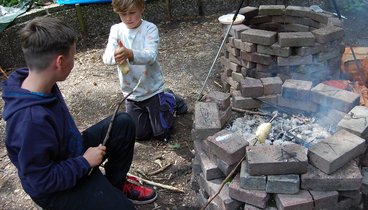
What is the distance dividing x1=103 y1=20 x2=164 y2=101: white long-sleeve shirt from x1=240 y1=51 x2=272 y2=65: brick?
866 millimetres

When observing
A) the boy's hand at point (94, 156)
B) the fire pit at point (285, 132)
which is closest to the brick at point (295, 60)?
the fire pit at point (285, 132)

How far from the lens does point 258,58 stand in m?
3.62

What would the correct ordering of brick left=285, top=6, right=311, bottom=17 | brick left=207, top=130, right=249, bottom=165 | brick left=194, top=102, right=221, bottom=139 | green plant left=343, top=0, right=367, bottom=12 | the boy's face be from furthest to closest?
green plant left=343, top=0, right=367, bottom=12, brick left=285, top=6, right=311, bottom=17, the boy's face, brick left=194, top=102, right=221, bottom=139, brick left=207, top=130, right=249, bottom=165

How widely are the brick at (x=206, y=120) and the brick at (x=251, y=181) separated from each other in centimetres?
43

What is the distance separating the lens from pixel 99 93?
4.45m

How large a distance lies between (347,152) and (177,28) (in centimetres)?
423

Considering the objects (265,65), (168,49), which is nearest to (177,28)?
(168,49)

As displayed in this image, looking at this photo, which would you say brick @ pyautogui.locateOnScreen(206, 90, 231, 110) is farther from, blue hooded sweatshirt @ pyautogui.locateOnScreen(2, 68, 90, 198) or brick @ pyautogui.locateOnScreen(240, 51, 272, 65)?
blue hooded sweatshirt @ pyautogui.locateOnScreen(2, 68, 90, 198)

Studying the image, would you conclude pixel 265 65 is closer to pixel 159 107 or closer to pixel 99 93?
pixel 159 107

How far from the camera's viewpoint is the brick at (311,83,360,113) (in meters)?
2.66

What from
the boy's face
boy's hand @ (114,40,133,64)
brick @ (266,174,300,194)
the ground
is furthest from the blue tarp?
brick @ (266,174,300,194)

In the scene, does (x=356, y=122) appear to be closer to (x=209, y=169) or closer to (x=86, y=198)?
(x=209, y=169)

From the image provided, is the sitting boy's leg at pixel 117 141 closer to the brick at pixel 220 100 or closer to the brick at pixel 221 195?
the brick at pixel 221 195

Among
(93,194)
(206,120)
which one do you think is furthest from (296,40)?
(93,194)
